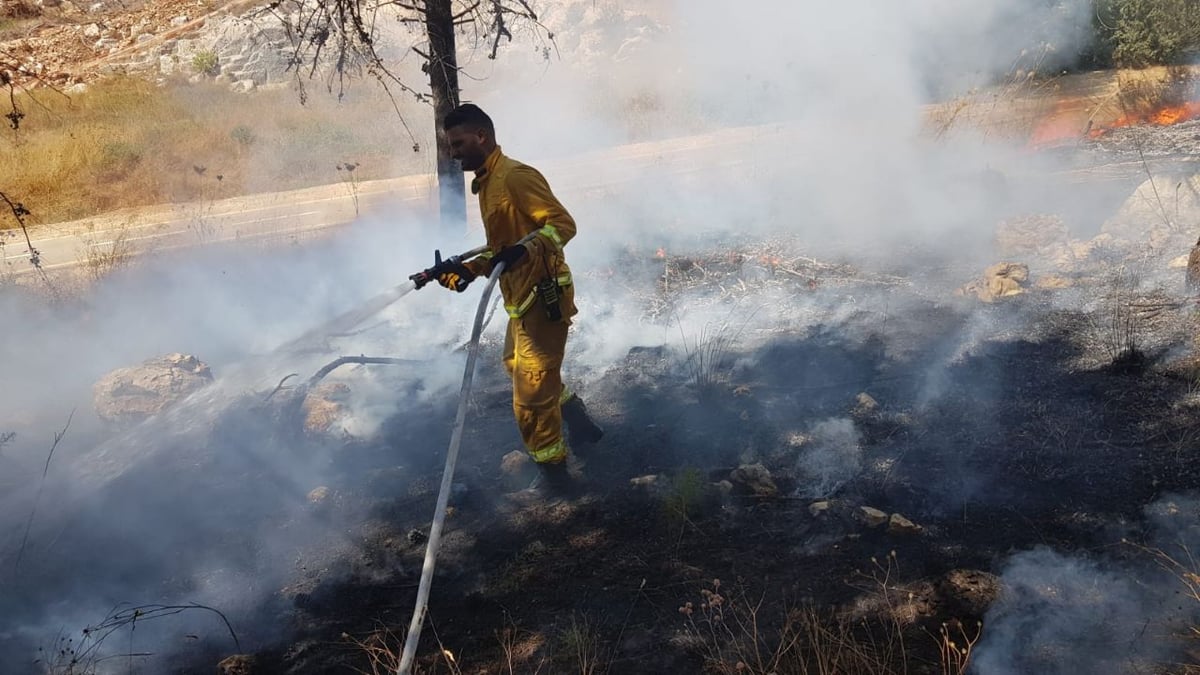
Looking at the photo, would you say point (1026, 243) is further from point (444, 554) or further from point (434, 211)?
point (434, 211)

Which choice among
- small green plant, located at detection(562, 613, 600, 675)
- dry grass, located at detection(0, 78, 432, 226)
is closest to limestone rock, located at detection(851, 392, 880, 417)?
small green plant, located at detection(562, 613, 600, 675)

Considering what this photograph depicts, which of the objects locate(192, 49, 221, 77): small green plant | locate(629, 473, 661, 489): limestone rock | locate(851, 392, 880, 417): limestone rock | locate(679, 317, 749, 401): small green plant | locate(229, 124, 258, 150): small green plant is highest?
locate(192, 49, 221, 77): small green plant

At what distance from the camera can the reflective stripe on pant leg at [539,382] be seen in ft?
12.5

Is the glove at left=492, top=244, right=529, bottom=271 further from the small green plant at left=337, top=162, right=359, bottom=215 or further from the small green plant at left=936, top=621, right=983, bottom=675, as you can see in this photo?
the small green plant at left=337, top=162, right=359, bottom=215

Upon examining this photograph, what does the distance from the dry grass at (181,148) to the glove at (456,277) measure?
871 cm

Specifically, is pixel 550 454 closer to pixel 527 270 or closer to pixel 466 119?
pixel 527 270

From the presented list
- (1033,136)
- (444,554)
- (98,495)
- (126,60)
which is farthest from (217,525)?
(126,60)

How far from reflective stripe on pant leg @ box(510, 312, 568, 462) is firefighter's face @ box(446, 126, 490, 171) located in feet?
2.60

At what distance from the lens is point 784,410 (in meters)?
4.43

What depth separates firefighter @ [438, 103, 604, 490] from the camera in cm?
362

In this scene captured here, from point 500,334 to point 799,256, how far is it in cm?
272

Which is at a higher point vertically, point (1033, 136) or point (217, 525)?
point (1033, 136)

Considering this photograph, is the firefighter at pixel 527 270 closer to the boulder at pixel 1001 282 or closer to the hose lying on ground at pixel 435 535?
the hose lying on ground at pixel 435 535

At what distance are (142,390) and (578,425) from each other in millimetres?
3609
